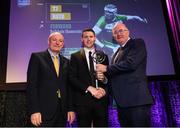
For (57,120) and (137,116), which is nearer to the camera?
(137,116)

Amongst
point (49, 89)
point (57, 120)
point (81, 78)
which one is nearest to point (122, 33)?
point (81, 78)

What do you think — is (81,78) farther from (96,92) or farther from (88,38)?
(88,38)

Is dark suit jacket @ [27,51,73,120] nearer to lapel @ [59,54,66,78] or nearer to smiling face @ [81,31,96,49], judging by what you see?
lapel @ [59,54,66,78]

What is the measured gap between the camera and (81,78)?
240 centimetres

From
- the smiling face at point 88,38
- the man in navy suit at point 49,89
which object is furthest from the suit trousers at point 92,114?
the smiling face at point 88,38

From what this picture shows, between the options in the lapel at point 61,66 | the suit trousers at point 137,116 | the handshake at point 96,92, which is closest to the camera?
the suit trousers at point 137,116

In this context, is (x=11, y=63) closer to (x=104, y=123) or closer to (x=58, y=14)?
(x=58, y=14)

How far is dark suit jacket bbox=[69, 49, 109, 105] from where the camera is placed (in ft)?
7.56

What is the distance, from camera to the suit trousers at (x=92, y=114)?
2281 mm

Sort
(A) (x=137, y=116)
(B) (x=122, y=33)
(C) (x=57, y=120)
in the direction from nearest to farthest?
(A) (x=137, y=116) → (C) (x=57, y=120) → (B) (x=122, y=33)

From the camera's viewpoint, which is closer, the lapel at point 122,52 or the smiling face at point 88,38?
the lapel at point 122,52

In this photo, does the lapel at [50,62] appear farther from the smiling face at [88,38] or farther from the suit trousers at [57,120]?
the smiling face at [88,38]

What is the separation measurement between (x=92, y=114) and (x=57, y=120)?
0.32 meters

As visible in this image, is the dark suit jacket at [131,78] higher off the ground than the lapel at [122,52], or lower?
lower
